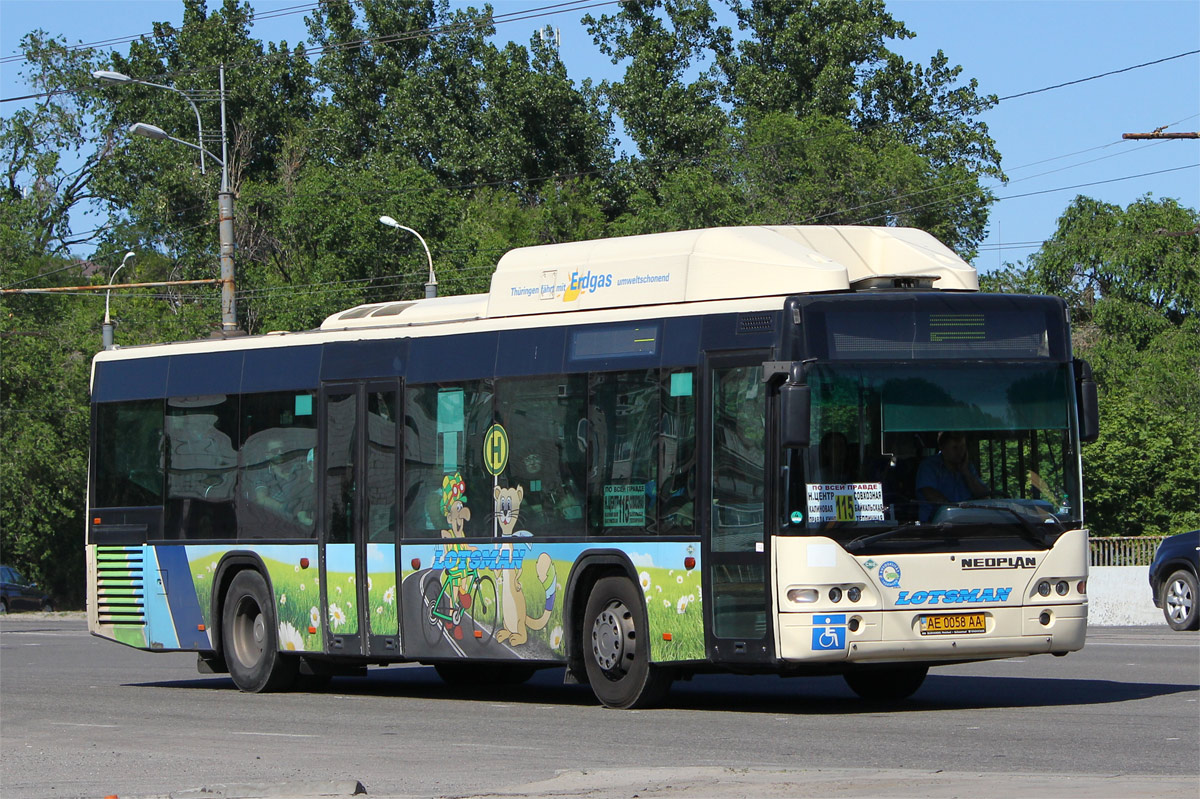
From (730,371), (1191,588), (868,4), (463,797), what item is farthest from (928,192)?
(463,797)

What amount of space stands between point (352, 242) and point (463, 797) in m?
49.4

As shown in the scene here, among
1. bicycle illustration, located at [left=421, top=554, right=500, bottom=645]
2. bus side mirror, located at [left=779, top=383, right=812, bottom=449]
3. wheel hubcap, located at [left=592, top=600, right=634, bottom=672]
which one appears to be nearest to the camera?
bus side mirror, located at [left=779, top=383, right=812, bottom=449]

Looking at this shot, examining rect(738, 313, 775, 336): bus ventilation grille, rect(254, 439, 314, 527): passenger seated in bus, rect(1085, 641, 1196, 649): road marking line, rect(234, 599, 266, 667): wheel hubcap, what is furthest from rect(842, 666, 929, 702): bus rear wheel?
rect(1085, 641, 1196, 649): road marking line

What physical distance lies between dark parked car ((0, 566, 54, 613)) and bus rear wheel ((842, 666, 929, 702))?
38.0 m

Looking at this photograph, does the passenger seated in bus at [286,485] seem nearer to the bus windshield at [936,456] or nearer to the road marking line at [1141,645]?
the bus windshield at [936,456]

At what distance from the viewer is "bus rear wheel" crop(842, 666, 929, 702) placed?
15.1 metres

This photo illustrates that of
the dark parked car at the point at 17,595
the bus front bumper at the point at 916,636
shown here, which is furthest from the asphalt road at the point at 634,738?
the dark parked car at the point at 17,595

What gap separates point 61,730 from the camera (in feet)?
47.9

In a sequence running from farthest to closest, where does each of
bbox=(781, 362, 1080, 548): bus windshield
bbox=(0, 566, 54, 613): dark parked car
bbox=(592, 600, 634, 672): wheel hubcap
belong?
bbox=(0, 566, 54, 613): dark parked car < bbox=(592, 600, 634, 672): wheel hubcap < bbox=(781, 362, 1080, 548): bus windshield

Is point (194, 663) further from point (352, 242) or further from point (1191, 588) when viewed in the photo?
point (352, 242)

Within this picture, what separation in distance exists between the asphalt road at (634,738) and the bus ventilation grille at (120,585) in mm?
712

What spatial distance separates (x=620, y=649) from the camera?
1450 cm

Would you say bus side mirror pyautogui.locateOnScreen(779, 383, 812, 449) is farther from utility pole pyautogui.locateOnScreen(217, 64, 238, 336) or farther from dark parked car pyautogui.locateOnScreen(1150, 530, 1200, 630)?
utility pole pyautogui.locateOnScreen(217, 64, 238, 336)

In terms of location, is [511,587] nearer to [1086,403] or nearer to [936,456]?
[936,456]
